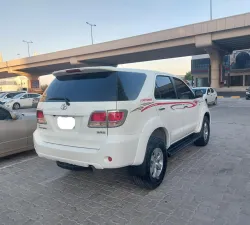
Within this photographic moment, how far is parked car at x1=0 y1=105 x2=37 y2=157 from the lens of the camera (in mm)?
5246

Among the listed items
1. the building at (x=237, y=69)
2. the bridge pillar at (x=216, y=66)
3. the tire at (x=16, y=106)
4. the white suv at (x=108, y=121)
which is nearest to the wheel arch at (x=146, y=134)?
the white suv at (x=108, y=121)

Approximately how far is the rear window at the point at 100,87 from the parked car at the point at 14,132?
2.25 m

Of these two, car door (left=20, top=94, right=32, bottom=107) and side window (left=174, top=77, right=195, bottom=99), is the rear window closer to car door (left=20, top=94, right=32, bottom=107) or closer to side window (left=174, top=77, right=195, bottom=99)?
side window (left=174, top=77, right=195, bottom=99)

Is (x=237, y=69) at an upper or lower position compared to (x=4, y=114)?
upper

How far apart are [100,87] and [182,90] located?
89.4 inches

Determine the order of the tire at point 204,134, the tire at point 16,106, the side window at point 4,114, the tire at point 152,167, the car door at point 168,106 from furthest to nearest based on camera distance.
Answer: the tire at point 16,106, the tire at point 204,134, the side window at point 4,114, the car door at point 168,106, the tire at point 152,167

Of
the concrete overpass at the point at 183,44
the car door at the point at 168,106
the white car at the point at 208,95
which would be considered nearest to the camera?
the car door at the point at 168,106

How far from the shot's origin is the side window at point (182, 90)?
473 cm

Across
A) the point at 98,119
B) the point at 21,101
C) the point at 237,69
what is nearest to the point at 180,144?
the point at 98,119

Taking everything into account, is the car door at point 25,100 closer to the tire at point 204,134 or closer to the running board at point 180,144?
the tire at point 204,134

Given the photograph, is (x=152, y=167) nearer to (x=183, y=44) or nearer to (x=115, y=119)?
(x=115, y=119)

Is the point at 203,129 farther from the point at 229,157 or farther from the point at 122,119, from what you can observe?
the point at 122,119

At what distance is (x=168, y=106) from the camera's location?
407 cm

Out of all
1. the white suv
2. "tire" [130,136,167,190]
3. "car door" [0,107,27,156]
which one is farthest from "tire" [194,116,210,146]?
"car door" [0,107,27,156]
